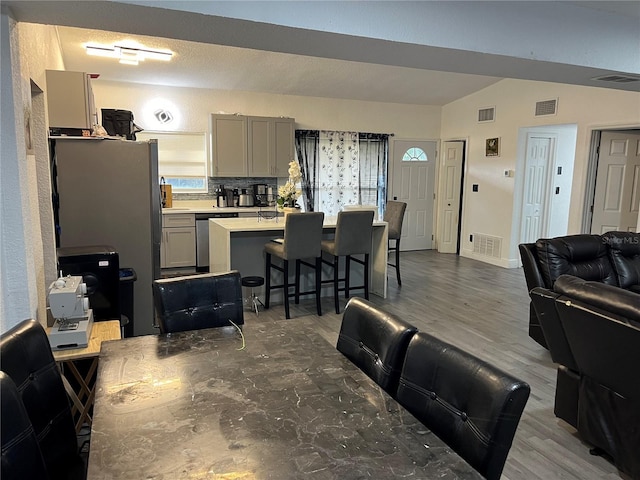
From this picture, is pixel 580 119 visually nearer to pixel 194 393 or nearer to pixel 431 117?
pixel 431 117

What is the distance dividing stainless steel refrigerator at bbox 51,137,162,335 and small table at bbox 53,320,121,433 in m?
1.13

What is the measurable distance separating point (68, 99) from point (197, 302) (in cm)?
218

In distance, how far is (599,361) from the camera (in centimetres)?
223

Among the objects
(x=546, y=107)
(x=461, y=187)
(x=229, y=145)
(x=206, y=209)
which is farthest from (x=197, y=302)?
(x=461, y=187)

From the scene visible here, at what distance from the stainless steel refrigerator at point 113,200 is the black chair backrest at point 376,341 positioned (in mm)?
2330

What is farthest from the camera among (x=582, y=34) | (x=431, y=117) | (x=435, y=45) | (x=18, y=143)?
(x=431, y=117)

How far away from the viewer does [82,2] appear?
6.18 feet

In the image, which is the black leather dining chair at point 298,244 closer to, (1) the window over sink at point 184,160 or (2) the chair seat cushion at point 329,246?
(2) the chair seat cushion at point 329,246

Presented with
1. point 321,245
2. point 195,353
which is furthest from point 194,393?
point 321,245

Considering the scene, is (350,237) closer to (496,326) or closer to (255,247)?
(255,247)

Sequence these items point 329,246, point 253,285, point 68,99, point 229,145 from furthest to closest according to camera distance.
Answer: point 229,145
point 329,246
point 253,285
point 68,99

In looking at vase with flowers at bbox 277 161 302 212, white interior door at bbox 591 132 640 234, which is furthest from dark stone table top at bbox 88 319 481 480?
white interior door at bbox 591 132 640 234

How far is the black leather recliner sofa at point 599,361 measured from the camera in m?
2.06

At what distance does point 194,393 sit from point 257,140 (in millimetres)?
5750
